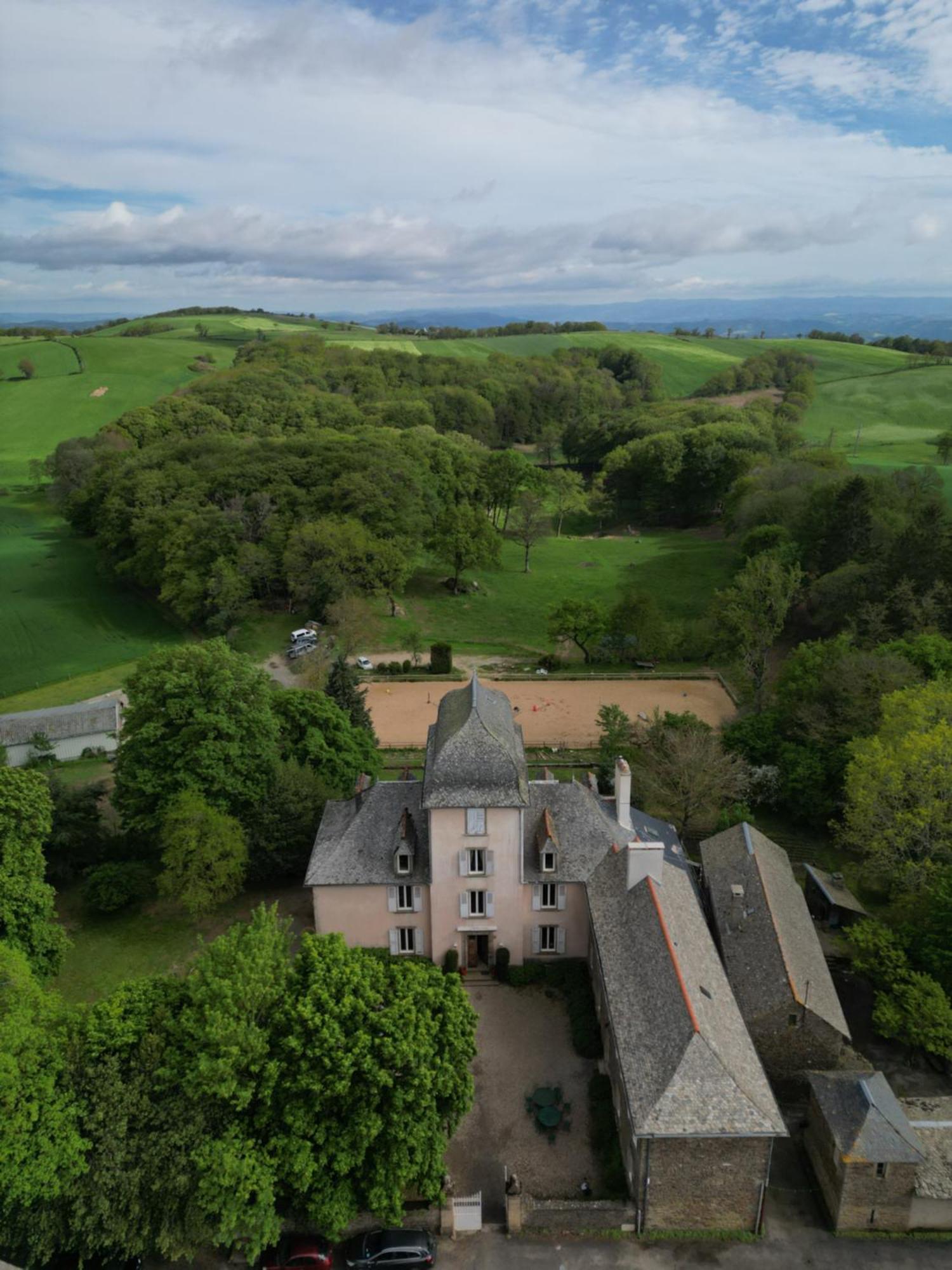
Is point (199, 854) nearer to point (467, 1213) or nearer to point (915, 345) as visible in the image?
point (467, 1213)

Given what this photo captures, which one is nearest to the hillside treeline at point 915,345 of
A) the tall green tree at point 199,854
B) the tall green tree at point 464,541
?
the tall green tree at point 464,541

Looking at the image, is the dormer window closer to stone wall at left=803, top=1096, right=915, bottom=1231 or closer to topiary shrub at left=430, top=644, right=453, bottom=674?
stone wall at left=803, top=1096, right=915, bottom=1231

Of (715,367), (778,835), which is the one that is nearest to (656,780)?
(778,835)

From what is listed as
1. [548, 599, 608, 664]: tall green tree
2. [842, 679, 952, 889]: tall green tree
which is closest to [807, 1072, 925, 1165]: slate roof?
[842, 679, 952, 889]: tall green tree

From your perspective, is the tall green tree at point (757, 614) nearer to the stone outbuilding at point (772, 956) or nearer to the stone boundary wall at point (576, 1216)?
the stone outbuilding at point (772, 956)

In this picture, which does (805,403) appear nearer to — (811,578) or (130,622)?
(811,578)
